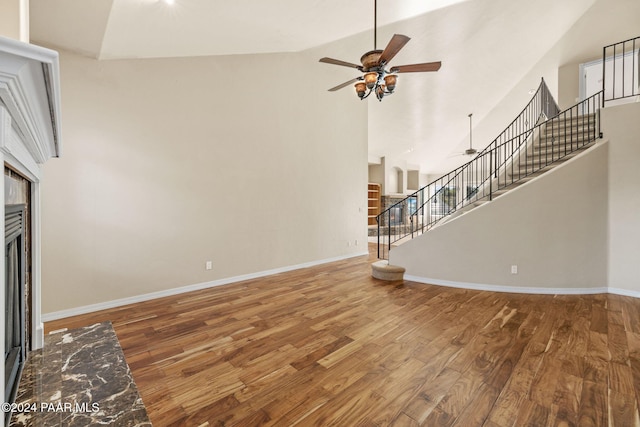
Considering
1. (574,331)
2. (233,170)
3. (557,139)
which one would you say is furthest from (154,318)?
(557,139)

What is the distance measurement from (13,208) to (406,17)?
509cm

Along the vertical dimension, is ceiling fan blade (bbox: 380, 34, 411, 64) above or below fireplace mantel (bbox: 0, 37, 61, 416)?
above

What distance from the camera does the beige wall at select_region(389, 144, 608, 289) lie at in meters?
3.86

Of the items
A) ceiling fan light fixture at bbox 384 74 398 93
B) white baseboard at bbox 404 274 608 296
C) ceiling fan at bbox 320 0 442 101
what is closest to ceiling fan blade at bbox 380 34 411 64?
ceiling fan at bbox 320 0 442 101

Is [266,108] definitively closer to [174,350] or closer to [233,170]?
[233,170]

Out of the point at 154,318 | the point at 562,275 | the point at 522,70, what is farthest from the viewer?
the point at 522,70

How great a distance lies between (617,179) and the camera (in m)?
3.80

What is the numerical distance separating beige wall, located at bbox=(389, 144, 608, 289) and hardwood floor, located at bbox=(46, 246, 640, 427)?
33cm

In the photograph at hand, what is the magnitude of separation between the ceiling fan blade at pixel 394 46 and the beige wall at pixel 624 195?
349cm

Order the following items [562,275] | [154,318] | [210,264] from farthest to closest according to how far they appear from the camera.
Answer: [210,264] < [562,275] < [154,318]

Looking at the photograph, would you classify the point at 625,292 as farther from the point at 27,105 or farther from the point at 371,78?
the point at 27,105

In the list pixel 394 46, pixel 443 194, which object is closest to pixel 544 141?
pixel 443 194

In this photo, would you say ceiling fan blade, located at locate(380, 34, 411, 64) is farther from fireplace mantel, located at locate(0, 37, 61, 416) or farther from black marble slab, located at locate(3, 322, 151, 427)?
black marble slab, located at locate(3, 322, 151, 427)

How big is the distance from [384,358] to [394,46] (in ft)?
9.20
